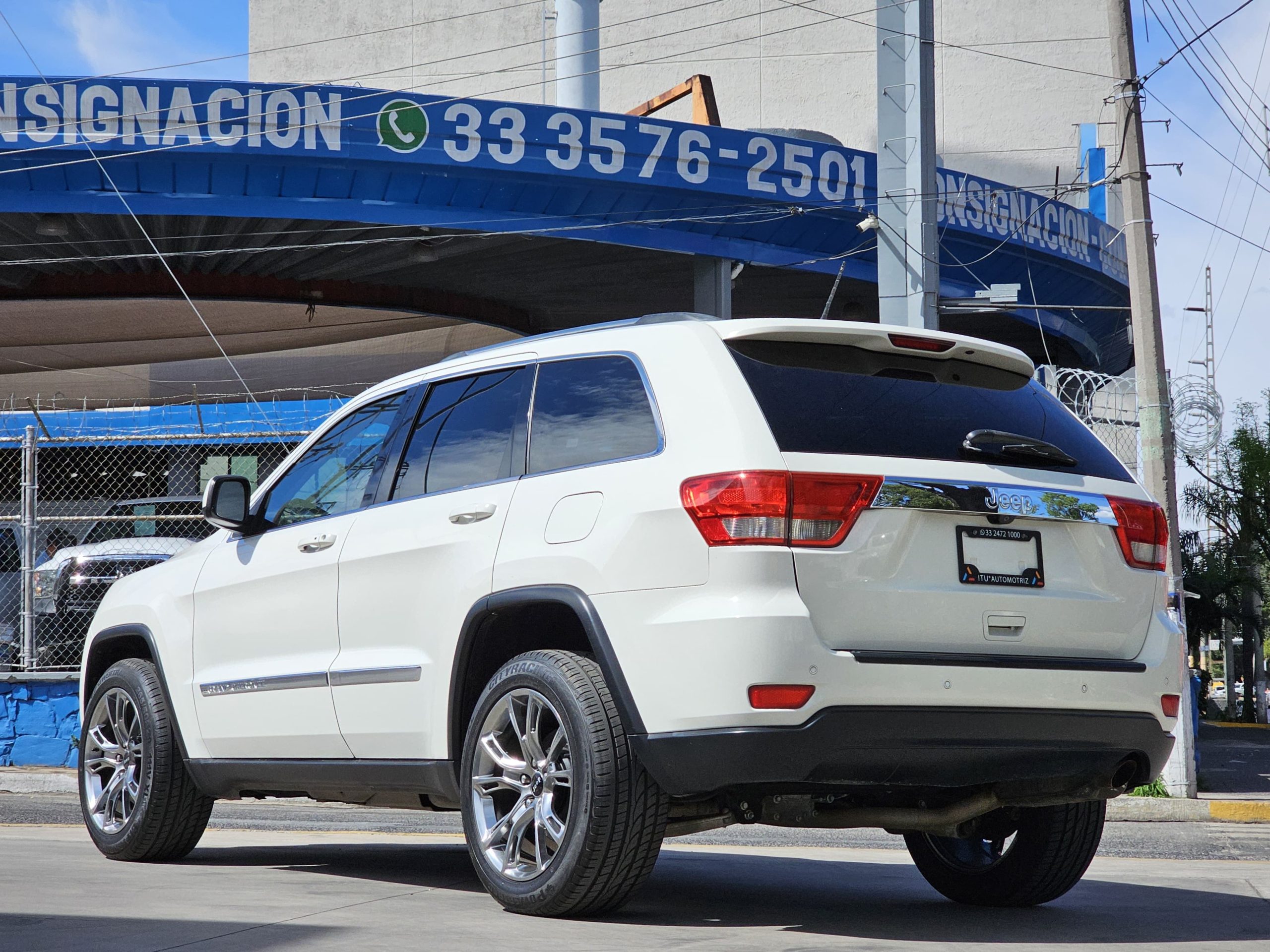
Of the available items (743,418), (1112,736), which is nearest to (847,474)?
(743,418)

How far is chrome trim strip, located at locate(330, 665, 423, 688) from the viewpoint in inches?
199

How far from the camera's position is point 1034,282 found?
1056 inches

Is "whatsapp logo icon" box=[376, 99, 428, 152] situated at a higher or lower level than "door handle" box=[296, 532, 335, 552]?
higher

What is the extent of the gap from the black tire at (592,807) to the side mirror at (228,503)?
6.49ft

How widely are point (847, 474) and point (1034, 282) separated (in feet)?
78.1

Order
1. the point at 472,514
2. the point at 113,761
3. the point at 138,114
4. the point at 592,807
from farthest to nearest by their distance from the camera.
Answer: the point at 138,114, the point at 113,761, the point at 472,514, the point at 592,807

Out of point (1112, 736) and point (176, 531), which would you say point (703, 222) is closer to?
point (176, 531)

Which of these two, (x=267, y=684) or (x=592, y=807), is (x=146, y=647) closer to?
(x=267, y=684)

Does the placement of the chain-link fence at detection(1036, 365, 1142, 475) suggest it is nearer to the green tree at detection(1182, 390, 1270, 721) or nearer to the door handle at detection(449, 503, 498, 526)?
the door handle at detection(449, 503, 498, 526)

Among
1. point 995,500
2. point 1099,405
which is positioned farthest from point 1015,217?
point 995,500

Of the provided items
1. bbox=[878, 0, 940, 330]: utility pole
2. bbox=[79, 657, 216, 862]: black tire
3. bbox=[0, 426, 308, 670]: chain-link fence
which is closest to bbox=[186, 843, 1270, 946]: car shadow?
bbox=[79, 657, 216, 862]: black tire

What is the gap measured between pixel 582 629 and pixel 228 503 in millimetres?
2054

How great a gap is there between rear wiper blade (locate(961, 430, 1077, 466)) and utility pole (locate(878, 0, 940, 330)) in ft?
31.4

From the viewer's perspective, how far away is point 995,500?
445 centimetres
